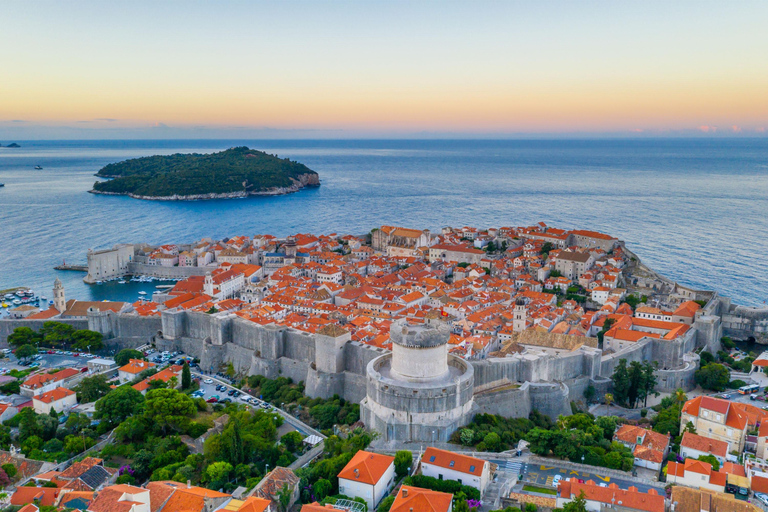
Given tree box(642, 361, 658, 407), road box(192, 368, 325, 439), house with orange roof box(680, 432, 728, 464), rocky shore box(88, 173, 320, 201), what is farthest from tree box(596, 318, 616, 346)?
rocky shore box(88, 173, 320, 201)

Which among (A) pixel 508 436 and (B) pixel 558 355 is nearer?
(A) pixel 508 436

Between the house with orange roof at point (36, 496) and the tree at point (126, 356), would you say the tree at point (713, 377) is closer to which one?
the house with orange roof at point (36, 496)

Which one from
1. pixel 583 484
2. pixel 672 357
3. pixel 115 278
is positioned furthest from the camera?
pixel 115 278

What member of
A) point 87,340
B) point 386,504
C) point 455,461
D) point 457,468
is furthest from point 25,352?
point 457,468

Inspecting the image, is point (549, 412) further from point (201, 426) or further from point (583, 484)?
point (201, 426)

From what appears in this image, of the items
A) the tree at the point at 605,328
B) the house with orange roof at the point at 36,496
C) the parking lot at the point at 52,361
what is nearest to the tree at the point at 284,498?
the house with orange roof at the point at 36,496

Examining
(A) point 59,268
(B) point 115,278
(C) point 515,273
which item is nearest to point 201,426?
(C) point 515,273

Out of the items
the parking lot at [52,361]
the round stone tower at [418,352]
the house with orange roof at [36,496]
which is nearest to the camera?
the house with orange roof at [36,496]
